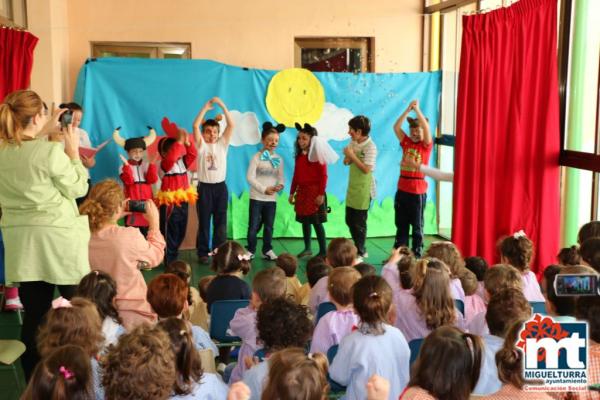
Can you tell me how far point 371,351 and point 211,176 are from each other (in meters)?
3.84

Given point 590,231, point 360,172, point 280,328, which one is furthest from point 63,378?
point 360,172

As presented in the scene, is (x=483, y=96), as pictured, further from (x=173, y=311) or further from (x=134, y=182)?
(x=173, y=311)

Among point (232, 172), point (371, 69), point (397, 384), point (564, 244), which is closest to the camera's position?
point (397, 384)

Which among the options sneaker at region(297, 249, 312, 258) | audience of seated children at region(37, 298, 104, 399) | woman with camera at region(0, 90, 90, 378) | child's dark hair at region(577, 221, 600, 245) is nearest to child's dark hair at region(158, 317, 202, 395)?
audience of seated children at region(37, 298, 104, 399)

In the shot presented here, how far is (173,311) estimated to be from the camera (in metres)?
3.02

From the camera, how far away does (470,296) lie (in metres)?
3.68

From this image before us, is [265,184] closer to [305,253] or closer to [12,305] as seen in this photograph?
[305,253]

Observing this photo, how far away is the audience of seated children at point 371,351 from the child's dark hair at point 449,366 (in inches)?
22.3

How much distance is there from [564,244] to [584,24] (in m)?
1.65

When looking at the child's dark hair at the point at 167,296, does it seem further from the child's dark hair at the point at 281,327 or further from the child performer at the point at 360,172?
the child performer at the point at 360,172

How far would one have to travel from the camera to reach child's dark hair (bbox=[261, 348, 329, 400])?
6.45 ft

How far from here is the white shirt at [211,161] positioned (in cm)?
622

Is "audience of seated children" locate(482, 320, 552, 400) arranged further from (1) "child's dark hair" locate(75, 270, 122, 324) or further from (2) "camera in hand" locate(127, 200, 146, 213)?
(2) "camera in hand" locate(127, 200, 146, 213)

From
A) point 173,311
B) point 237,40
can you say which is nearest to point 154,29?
point 237,40
